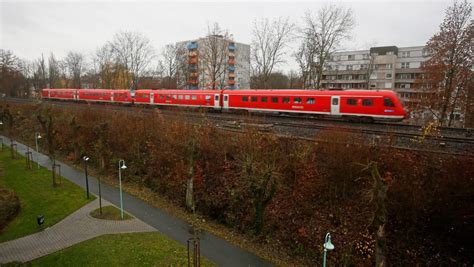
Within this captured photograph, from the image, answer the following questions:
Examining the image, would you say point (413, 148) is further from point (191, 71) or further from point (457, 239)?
point (191, 71)

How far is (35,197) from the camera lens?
16234mm

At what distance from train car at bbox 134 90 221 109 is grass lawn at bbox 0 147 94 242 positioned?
607 inches

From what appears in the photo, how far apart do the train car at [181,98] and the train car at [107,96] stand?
237 cm

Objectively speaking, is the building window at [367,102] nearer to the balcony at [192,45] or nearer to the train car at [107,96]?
the train car at [107,96]

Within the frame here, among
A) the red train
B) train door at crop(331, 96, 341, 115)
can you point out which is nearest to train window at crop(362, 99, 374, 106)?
the red train

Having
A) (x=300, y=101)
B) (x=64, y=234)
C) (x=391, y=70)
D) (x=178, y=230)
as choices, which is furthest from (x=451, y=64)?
(x=391, y=70)

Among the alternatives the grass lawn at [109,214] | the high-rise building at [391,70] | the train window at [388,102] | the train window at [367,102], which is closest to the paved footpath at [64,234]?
the grass lawn at [109,214]

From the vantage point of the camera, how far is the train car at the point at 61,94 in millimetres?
49453

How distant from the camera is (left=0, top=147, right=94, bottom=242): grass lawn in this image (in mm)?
12984

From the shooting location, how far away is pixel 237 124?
716 inches

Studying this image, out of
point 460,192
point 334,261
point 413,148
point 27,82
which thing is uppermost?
point 27,82

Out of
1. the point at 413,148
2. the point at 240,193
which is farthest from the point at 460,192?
the point at 240,193

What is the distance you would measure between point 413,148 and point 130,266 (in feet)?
42.4

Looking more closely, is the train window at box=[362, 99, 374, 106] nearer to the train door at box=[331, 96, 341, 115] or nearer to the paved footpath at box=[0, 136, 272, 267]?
the train door at box=[331, 96, 341, 115]
